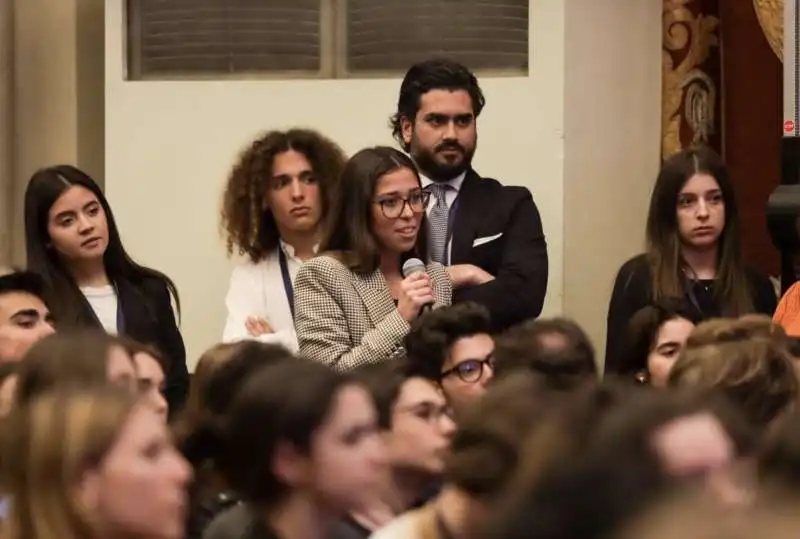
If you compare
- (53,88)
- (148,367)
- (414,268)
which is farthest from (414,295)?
(53,88)

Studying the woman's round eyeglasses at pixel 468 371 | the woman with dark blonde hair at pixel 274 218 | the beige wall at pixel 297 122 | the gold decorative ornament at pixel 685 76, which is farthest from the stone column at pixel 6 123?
the woman's round eyeglasses at pixel 468 371

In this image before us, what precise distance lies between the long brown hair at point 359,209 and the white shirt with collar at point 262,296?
10.8 inches

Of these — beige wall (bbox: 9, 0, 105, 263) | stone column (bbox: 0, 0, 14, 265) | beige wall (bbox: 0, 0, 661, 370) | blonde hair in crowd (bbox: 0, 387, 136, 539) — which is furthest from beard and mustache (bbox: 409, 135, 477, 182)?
blonde hair in crowd (bbox: 0, 387, 136, 539)

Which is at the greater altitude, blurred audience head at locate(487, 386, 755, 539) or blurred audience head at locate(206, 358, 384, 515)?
blurred audience head at locate(487, 386, 755, 539)

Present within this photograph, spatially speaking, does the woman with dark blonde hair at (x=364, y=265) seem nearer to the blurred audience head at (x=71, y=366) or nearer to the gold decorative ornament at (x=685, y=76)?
the blurred audience head at (x=71, y=366)

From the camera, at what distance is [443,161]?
3.43 m

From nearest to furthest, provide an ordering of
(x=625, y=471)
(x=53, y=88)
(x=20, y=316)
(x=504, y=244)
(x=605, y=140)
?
(x=625, y=471), (x=20, y=316), (x=504, y=244), (x=605, y=140), (x=53, y=88)

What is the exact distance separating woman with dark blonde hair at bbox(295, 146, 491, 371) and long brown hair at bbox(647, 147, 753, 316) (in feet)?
1.55

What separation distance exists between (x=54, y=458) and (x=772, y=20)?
2.77m

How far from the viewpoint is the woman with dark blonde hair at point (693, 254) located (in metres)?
3.27

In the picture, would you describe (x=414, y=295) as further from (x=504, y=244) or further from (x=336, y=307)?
(x=504, y=244)

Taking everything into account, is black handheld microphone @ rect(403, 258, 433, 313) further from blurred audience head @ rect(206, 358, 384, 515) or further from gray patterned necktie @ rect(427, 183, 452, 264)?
blurred audience head @ rect(206, 358, 384, 515)

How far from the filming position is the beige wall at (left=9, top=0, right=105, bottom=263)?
15.1ft

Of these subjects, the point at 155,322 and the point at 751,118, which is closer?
the point at 155,322
